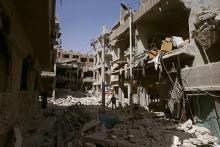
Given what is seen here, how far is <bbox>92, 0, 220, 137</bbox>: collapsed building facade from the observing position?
43.2ft

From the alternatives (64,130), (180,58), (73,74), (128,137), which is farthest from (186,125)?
(73,74)

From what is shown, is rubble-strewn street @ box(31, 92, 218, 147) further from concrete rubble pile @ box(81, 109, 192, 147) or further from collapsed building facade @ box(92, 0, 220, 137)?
collapsed building facade @ box(92, 0, 220, 137)

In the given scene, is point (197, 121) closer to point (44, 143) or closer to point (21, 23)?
point (44, 143)

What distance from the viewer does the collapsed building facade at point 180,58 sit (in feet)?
43.2

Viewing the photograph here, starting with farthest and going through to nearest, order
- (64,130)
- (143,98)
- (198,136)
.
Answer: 1. (143,98)
2. (198,136)
3. (64,130)

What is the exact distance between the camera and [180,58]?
52.4 ft

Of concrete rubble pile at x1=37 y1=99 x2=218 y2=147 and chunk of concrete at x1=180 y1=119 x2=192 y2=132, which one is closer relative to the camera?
concrete rubble pile at x1=37 y1=99 x2=218 y2=147

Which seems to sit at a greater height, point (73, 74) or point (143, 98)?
point (73, 74)

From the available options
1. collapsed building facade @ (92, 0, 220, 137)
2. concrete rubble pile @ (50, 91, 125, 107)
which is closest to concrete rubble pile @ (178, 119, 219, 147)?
collapsed building facade @ (92, 0, 220, 137)

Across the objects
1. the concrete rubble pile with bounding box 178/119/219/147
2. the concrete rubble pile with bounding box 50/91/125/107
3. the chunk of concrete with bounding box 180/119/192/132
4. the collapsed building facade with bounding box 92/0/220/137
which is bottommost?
the concrete rubble pile with bounding box 178/119/219/147

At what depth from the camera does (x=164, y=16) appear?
2009cm

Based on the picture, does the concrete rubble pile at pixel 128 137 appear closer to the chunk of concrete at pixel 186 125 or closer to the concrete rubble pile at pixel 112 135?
the concrete rubble pile at pixel 112 135

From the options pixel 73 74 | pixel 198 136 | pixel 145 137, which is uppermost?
pixel 73 74

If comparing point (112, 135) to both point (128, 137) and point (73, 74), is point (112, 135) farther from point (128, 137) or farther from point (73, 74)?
point (73, 74)
